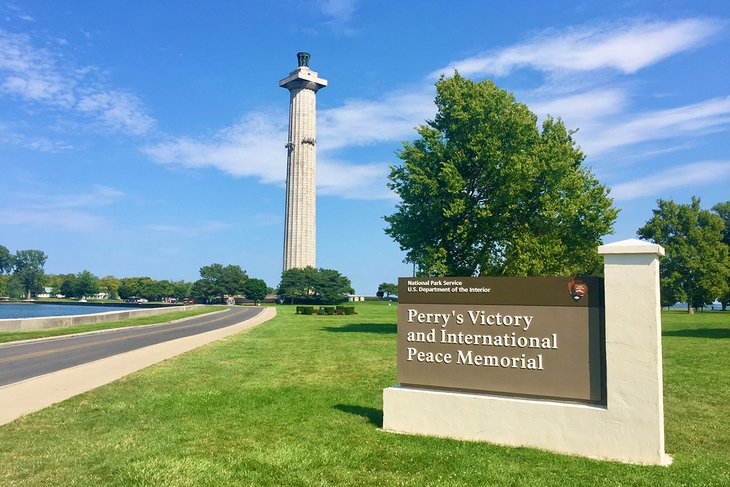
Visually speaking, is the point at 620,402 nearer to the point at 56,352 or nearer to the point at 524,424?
the point at 524,424

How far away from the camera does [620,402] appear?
7.16m

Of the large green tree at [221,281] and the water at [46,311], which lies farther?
the large green tree at [221,281]

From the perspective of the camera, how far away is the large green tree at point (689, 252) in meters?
64.1

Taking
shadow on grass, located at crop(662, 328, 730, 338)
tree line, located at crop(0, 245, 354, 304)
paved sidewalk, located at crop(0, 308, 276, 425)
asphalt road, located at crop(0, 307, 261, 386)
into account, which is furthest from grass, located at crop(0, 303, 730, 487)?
tree line, located at crop(0, 245, 354, 304)

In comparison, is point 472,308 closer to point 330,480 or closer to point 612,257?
point 612,257

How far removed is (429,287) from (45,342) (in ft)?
73.5

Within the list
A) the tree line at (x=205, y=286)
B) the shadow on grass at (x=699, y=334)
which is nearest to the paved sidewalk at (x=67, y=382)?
the shadow on grass at (x=699, y=334)

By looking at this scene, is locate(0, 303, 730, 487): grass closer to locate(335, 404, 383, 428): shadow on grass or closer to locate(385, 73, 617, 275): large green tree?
locate(335, 404, 383, 428): shadow on grass

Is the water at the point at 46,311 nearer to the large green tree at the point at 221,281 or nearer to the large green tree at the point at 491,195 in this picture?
the large green tree at the point at 221,281

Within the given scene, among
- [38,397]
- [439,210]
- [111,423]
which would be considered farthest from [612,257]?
[439,210]

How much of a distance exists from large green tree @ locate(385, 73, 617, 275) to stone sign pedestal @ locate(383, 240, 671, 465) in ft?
76.1

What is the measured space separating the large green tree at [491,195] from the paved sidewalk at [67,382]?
17.3 m

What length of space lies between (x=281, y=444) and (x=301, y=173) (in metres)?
124

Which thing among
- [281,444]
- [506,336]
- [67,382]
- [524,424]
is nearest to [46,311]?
[67,382]
